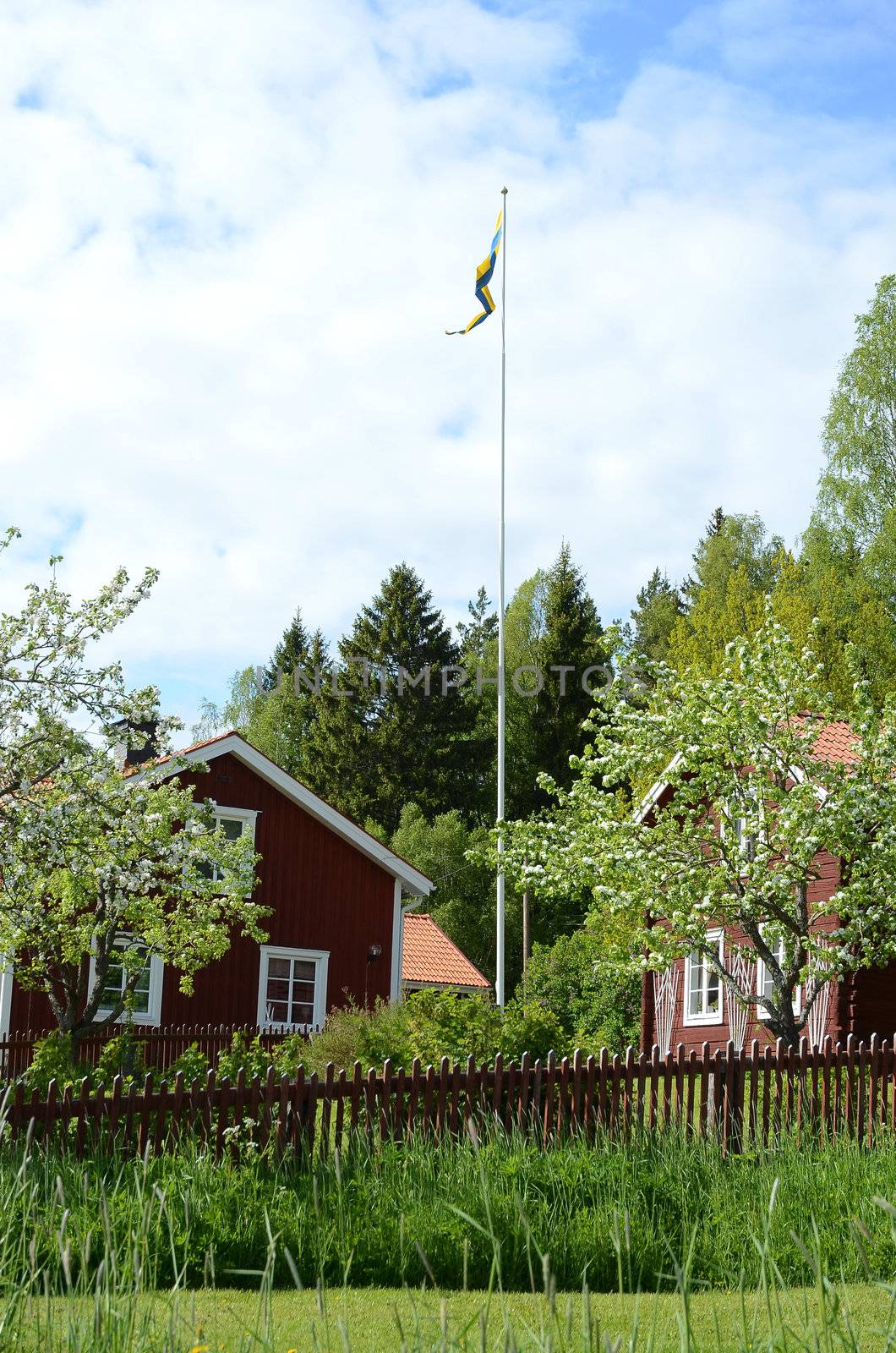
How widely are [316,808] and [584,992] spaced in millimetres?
8002

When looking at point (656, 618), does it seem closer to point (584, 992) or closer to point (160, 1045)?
point (584, 992)

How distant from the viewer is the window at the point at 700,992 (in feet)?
78.4

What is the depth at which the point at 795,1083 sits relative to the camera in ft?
36.6

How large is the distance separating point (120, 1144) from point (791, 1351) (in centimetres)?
520

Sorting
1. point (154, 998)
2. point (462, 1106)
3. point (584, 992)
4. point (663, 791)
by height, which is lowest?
point (462, 1106)

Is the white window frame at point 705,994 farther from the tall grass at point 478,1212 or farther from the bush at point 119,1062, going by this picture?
the tall grass at point 478,1212

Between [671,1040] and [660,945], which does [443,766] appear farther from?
[660,945]

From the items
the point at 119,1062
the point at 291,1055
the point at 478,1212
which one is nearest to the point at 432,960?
the point at 291,1055

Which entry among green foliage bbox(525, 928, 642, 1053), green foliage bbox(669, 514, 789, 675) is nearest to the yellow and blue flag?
green foliage bbox(669, 514, 789, 675)

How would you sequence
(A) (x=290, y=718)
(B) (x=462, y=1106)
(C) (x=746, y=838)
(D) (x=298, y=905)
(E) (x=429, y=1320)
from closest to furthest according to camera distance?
(E) (x=429, y=1320), (B) (x=462, y=1106), (C) (x=746, y=838), (D) (x=298, y=905), (A) (x=290, y=718)

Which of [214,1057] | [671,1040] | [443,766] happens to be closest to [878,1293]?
[214,1057]

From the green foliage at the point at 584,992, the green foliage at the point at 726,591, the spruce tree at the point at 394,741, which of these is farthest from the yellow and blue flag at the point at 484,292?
the spruce tree at the point at 394,741

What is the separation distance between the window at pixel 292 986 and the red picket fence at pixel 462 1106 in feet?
45.5

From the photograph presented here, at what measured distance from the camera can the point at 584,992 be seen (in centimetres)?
2966
